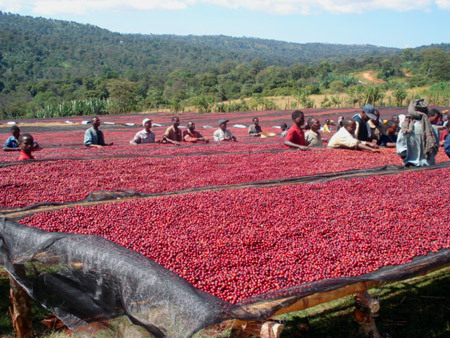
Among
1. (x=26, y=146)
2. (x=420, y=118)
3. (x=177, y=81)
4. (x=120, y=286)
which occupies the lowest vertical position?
(x=120, y=286)

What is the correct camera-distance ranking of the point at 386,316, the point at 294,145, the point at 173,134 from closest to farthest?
the point at 386,316 → the point at 294,145 → the point at 173,134

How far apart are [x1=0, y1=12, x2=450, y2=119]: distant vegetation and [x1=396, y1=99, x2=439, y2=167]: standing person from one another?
21.6 m

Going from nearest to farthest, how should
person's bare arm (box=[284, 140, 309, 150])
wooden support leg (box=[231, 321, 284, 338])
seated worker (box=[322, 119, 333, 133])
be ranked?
wooden support leg (box=[231, 321, 284, 338])
person's bare arm (box=[284, 140, 309, 150])
seated worker (box=[322, 119, 333, 133])

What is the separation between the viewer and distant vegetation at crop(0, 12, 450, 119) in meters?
31.8

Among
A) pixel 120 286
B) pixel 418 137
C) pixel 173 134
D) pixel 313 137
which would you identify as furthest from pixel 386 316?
pixel 173 134

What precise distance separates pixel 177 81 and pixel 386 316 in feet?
216

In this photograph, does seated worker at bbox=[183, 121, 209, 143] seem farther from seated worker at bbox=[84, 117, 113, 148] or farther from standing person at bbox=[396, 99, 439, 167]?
standing person at bbox=[396, 99, 439, 167]

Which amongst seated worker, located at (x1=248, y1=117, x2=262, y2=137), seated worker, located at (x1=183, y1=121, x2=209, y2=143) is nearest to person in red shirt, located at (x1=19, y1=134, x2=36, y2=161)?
seated worker, located at (x1=183, y1=121, x2=209, y2=143)

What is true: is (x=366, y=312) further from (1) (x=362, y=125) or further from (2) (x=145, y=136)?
(2) (x=145, y=136)

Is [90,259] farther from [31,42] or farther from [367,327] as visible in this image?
[31,42]

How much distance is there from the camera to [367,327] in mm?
3188

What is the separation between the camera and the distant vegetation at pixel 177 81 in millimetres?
31781

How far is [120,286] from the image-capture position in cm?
241

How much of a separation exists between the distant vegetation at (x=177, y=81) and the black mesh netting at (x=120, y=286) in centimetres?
2608
